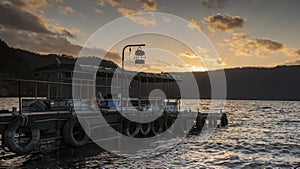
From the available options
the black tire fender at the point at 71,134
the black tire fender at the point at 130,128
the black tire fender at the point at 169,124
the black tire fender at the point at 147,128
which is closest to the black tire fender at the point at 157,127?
the black tire fender at the point at 169,124

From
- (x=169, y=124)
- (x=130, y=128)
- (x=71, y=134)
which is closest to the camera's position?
(x=71, y=134)

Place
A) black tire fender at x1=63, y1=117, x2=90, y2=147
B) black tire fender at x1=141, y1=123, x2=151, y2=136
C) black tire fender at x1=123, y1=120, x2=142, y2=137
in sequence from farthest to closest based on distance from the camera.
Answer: black tire fender at x1=141, y1=123, x2=151, y2=136 → black tire fender at x1=123, y1=120, x2=142, y2=137 → black tire fender at x1=63, y1=117, x2=90, y2=147

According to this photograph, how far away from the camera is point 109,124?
21.7 metres

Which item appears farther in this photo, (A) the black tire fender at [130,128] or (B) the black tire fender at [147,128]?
(B) the black tire fender at [147,128]

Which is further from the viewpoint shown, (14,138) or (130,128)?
(130,128)

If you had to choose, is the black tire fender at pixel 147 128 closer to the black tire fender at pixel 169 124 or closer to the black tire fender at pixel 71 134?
the black tire fender at pixel 169 124

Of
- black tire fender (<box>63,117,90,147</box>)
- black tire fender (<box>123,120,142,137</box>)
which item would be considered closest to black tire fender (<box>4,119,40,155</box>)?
black tire fender (<box>63,117,90,147</box>)

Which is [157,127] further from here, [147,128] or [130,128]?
[130,128]

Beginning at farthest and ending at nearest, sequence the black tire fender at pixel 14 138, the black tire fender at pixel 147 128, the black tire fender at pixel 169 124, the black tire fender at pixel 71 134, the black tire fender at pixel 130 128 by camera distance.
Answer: the black tire fender at pixel 169 124, the black tire fender at pixel 147 128, the black tire fender at pixel 130 128, the black tire fender at pixel 71 134, the black tire fender at pixel 14 138

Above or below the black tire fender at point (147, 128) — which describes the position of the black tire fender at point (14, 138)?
above

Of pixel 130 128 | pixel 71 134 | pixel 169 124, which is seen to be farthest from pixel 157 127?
pixel 71 134

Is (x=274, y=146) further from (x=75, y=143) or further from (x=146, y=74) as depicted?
(x=75, y=143)

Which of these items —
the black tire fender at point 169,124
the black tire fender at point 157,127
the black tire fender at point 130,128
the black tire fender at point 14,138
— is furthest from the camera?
the black tire fender at point 169,124

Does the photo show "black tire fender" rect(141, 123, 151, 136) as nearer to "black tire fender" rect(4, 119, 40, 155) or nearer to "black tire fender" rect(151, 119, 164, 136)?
"black tire fender" rect(151, 119, 164, 136)
